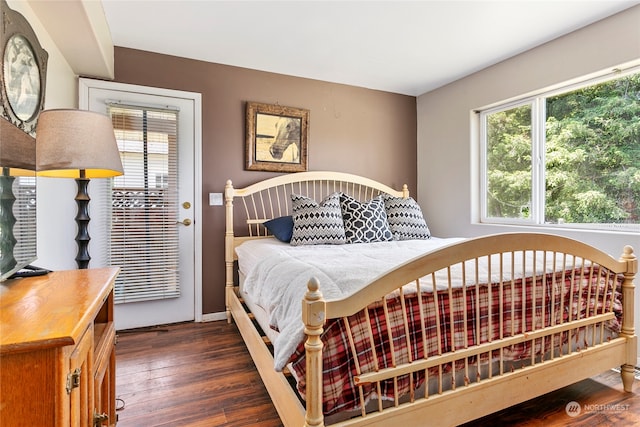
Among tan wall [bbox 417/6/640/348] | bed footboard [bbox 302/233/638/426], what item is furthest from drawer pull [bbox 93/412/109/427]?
tan wall [bbox 417/6/640/348]

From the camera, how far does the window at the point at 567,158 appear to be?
2.29m

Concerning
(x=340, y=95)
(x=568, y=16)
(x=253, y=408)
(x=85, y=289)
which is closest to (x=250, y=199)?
(x=340, y=95)

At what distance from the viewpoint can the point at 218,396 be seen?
1.81 m

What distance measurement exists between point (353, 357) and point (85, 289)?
3.03 ft

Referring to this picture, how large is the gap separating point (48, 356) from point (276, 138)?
2728mm

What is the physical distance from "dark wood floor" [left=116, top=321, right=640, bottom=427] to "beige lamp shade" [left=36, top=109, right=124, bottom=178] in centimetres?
125

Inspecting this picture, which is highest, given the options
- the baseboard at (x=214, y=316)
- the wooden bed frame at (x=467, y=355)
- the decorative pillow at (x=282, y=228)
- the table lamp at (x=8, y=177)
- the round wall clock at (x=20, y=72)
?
the round wall clock at (x=20, y=72)

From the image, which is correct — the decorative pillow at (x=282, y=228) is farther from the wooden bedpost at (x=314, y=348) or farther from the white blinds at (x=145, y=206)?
the wooden bedpost at (x=314, y=348)

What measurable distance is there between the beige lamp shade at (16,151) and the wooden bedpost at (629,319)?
2880 millimetres

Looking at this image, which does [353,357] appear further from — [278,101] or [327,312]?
[278,101]

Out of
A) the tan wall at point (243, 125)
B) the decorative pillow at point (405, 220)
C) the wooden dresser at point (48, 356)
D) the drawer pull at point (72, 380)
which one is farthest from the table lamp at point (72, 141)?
the decorative pillow at point (405, 220)

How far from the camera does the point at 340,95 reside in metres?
3.51

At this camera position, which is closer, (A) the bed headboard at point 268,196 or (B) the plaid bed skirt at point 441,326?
(B) the plaid bed skirt at point 441,326

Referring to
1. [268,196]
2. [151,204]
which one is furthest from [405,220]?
[151,204]
